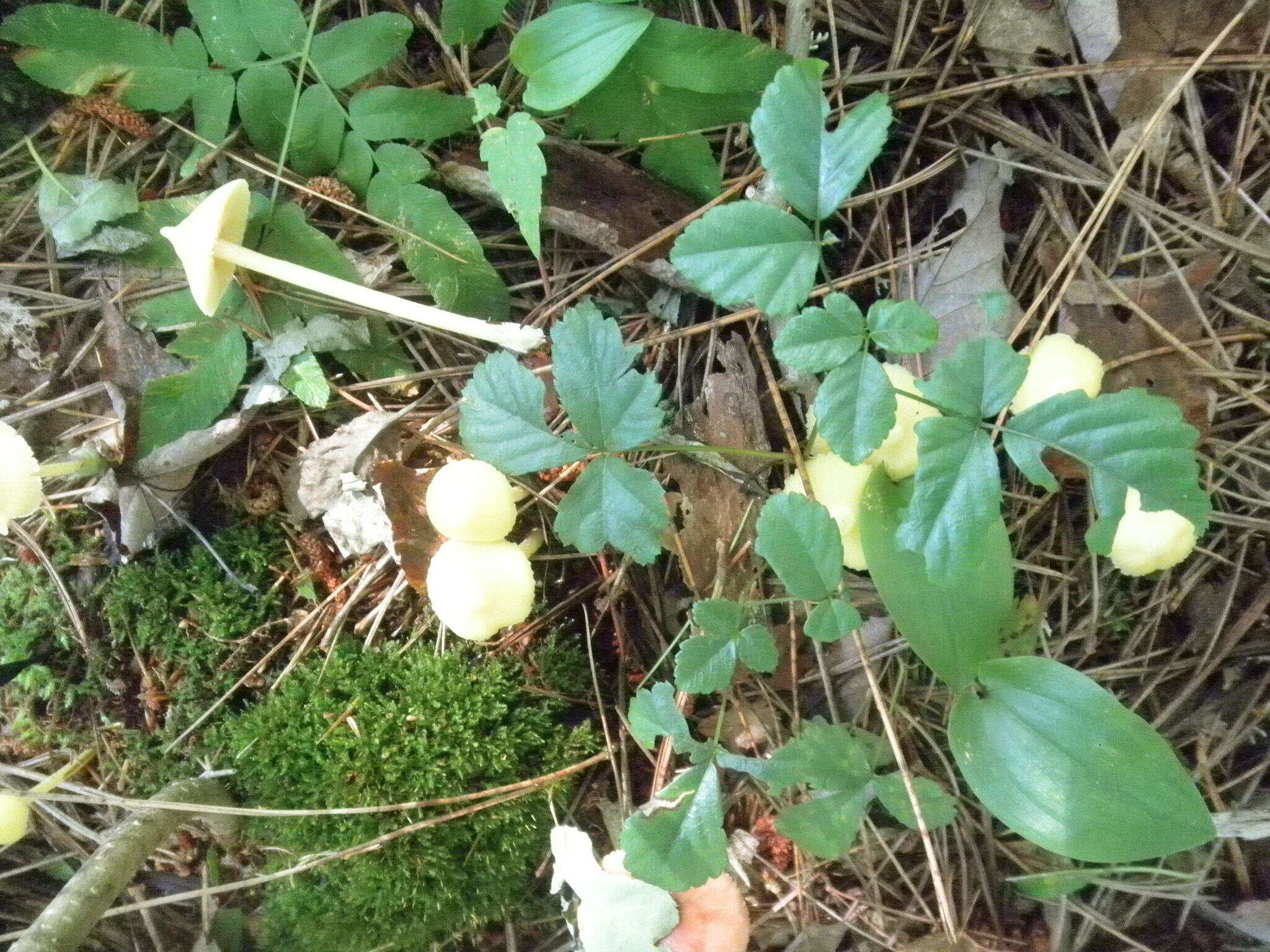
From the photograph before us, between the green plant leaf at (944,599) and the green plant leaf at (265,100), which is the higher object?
the green plant leaf at (265,100)

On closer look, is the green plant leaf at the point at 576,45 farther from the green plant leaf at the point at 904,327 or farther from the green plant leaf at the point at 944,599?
the green plant leaf at the point at 944,599

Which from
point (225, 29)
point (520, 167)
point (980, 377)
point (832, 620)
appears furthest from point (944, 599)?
point (225, 29)

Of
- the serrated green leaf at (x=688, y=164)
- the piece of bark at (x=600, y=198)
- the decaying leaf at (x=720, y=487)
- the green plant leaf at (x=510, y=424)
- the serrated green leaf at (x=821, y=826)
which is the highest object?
the serrated green leaf at (x=688, y=164)

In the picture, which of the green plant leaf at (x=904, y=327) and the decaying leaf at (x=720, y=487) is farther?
the decaying leaf at (x=720, y=487)

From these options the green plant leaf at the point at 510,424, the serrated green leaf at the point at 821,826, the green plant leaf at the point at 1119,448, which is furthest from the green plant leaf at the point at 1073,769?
the green plant leaf at the point at 510,424

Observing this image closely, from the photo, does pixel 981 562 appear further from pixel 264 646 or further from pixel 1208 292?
pixel 264 646

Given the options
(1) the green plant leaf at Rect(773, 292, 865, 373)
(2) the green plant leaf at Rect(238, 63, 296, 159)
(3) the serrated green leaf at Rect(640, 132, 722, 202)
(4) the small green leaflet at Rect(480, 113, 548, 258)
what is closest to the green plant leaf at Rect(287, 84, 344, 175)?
(2) the green plant leaf at Rect(238, 63, 296, 159)
